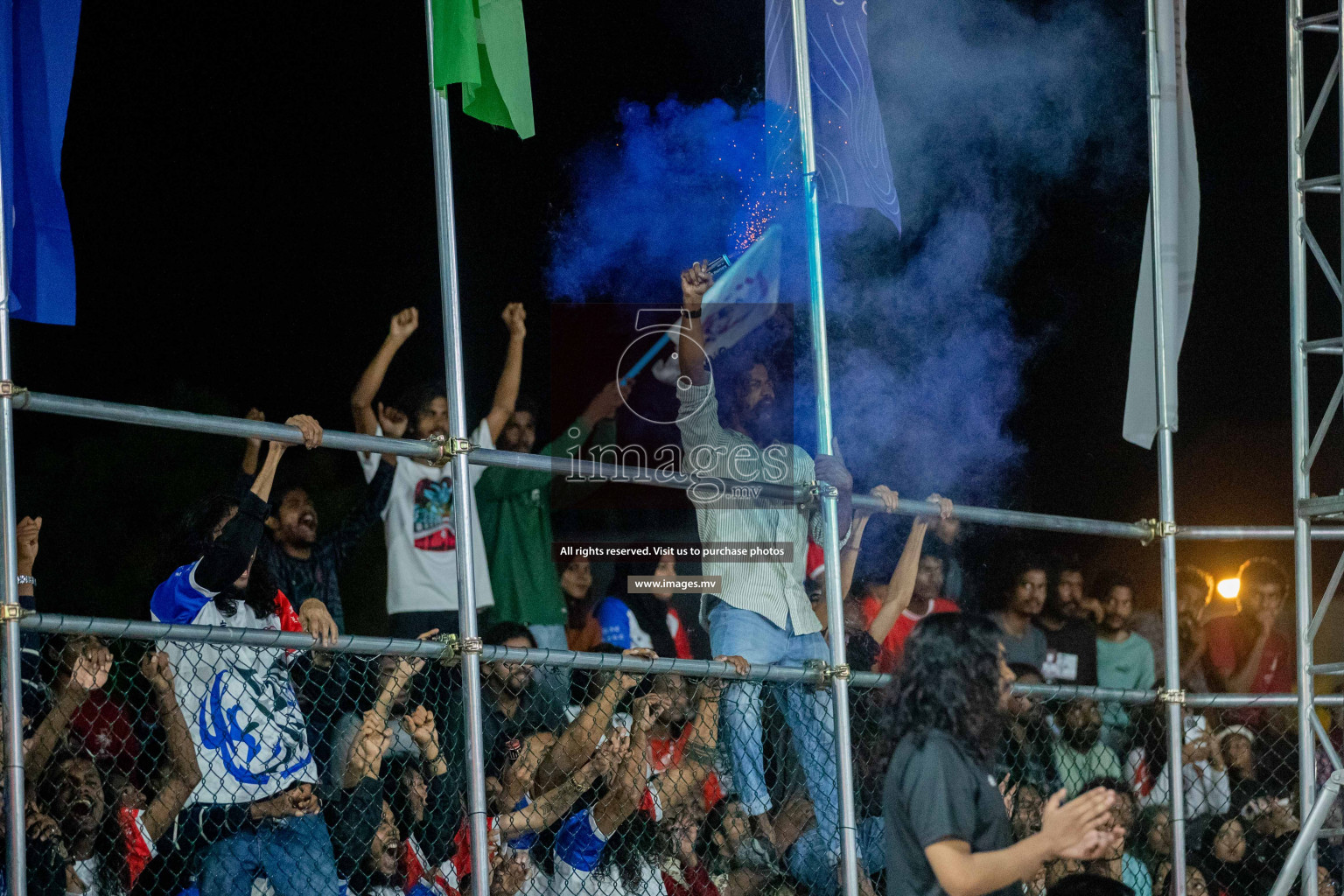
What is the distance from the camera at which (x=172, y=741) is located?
15.3ft

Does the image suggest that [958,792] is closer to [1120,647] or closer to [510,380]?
[510,380]

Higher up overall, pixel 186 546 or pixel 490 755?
pixel 186 546

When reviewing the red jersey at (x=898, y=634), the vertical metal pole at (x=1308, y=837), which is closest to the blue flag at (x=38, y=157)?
the red jersey at (x=898, y=634)

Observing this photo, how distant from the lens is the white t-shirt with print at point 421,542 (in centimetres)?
646

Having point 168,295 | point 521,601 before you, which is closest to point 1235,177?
point 521,601

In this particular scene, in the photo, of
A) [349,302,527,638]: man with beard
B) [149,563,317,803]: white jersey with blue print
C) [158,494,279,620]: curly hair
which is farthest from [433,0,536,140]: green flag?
[149,563,317,803]: white jersey with blue print

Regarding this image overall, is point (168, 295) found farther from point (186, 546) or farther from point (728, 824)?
point (728, 824)

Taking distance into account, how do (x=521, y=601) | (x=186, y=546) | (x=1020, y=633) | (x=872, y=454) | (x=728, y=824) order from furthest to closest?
(x=872, y=454)
(x=1020, y=633)
(x=521, y=601)
(x=728, y=824)
(x=186, y=546)

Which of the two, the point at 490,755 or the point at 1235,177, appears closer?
the point at 490,755

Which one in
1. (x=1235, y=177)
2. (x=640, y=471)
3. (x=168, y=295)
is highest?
(x=1235, y=177)

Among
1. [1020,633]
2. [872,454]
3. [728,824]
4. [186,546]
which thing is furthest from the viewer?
[872,454]

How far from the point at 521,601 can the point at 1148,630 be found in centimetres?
381

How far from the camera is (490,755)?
5.45m

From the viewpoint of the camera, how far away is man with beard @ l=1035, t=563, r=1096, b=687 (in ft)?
24.1
